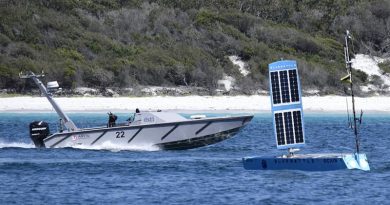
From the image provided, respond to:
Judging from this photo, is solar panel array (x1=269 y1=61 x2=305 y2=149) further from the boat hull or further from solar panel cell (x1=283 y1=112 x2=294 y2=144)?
the boat hull

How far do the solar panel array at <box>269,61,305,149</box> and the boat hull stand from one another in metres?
6.76

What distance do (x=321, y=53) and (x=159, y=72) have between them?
54.0ft

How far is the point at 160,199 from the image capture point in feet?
89.8

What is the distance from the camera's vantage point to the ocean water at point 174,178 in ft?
90.5

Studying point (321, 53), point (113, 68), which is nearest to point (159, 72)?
point (113, 68)

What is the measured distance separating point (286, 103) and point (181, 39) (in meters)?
47.4

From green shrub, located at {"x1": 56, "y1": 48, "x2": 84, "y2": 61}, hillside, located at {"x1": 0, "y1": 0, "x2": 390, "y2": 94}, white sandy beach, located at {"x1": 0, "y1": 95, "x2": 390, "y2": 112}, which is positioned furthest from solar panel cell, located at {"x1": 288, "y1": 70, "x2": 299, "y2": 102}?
green shrub, located at {"x1": 56, "y1": 48, "x2": 84, "y2": 61}

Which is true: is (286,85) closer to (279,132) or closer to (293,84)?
(293,84)

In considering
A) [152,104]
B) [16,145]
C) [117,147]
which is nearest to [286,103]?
[117,147]

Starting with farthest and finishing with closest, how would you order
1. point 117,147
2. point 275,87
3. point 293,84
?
point 117,147 → point 275,87 → point 293,84

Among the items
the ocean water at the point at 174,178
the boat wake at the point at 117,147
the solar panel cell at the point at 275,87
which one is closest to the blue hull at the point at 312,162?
the ocean water at the point at 174,178

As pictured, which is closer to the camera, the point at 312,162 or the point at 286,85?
the point at 286,85

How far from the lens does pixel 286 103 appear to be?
102 feet

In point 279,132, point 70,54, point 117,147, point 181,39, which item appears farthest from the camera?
point 181,39
